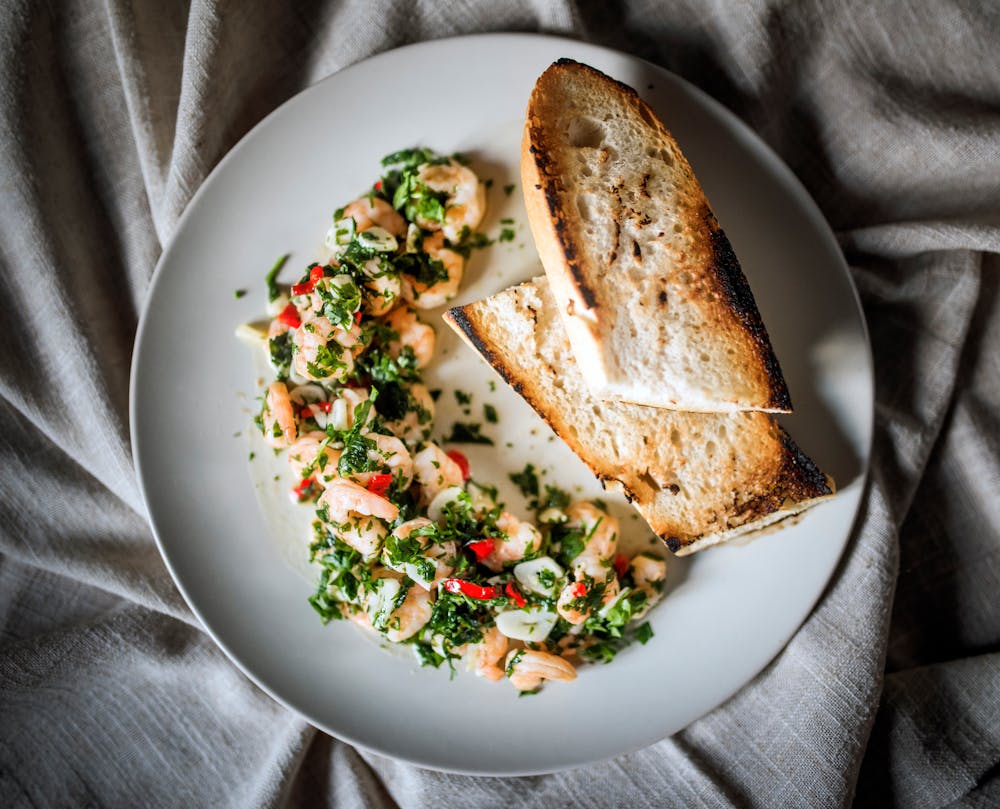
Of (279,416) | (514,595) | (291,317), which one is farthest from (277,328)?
(514,595)

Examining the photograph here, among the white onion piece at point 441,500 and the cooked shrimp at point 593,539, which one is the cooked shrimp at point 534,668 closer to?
the cooked shrimp at point 593,539

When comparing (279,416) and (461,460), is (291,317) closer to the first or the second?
(279,416)

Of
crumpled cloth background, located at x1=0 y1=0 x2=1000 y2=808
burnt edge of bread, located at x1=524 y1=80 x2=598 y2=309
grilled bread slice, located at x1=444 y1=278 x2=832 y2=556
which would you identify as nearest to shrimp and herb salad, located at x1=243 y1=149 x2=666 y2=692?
grilled bread slice, located at x1=444 y1=278 x2=832 y2=556

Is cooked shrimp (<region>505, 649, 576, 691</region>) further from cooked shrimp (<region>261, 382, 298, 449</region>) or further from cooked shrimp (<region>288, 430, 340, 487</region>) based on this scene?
cooked shrimp (<region>261, 382, 298, 449</region>)

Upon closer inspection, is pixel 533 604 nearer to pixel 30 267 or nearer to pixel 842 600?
pixel 842 600

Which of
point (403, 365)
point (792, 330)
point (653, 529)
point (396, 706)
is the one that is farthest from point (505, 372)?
point (396, 706)

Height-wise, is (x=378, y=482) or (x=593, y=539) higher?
(x=378, y=482)
